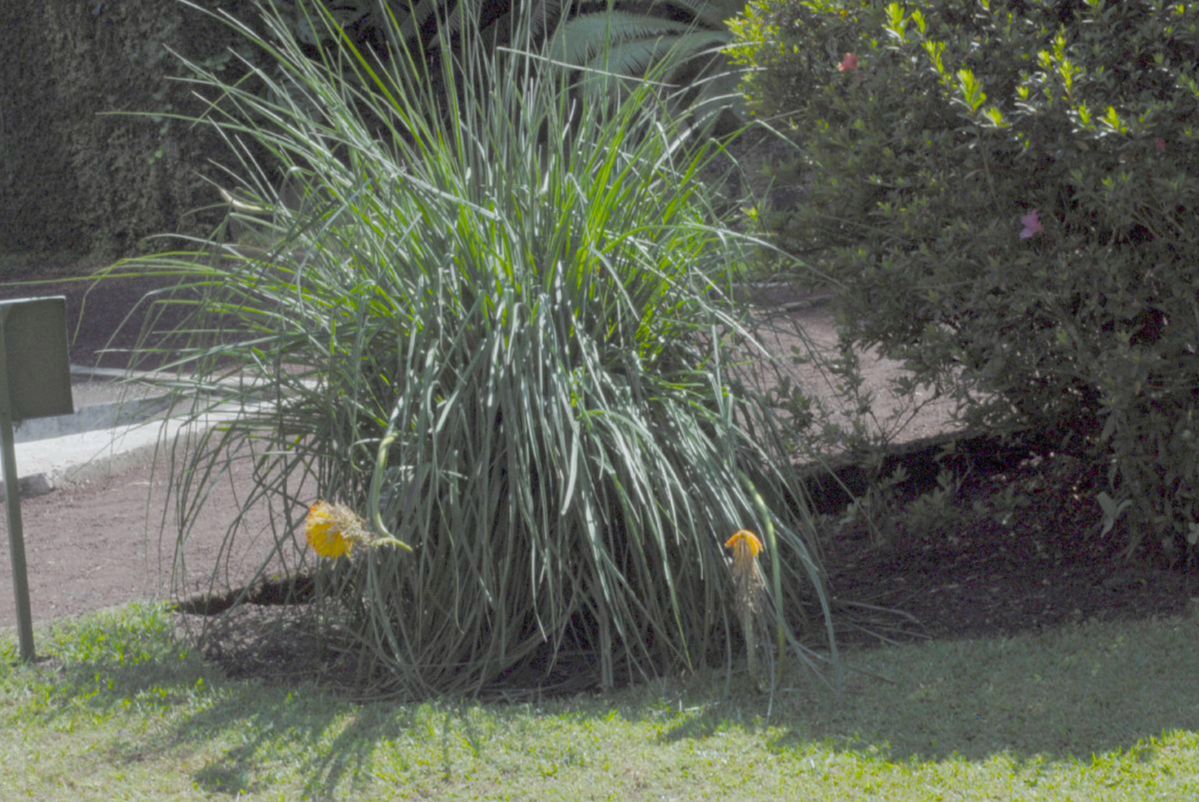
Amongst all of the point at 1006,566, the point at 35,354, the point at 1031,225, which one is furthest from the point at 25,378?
the point at 1006,566

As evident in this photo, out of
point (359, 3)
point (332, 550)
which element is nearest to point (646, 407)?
point (332, 550)

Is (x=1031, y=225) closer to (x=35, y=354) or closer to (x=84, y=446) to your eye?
(x=35, y=354)

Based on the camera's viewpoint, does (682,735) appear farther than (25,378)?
No

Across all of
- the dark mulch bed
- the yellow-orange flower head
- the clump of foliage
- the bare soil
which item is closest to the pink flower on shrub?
the clump of foliage

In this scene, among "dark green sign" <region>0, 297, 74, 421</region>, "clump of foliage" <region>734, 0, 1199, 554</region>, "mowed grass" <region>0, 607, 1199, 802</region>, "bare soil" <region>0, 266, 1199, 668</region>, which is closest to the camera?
"mowed grass" <region>0, 607, 1199, 802</region>

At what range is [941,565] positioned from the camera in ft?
15.5

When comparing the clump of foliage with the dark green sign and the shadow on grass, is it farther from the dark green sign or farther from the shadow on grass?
the dark green sign

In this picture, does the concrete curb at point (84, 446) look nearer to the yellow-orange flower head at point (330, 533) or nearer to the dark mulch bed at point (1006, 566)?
the dark mulch bed at point (1006, 566)

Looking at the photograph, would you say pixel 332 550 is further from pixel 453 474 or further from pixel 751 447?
pixel 751 447

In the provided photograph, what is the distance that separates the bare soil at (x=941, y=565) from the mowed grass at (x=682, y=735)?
12.4 inches

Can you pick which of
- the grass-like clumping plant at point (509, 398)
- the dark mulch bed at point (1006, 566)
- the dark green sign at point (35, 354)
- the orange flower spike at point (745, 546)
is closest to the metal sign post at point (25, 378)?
the dark green sign at point (35, 354)

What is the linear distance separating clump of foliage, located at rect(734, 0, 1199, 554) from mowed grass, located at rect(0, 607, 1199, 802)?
29.5 inches

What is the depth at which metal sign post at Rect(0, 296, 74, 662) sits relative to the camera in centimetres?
407

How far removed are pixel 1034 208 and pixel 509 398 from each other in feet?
5.99
